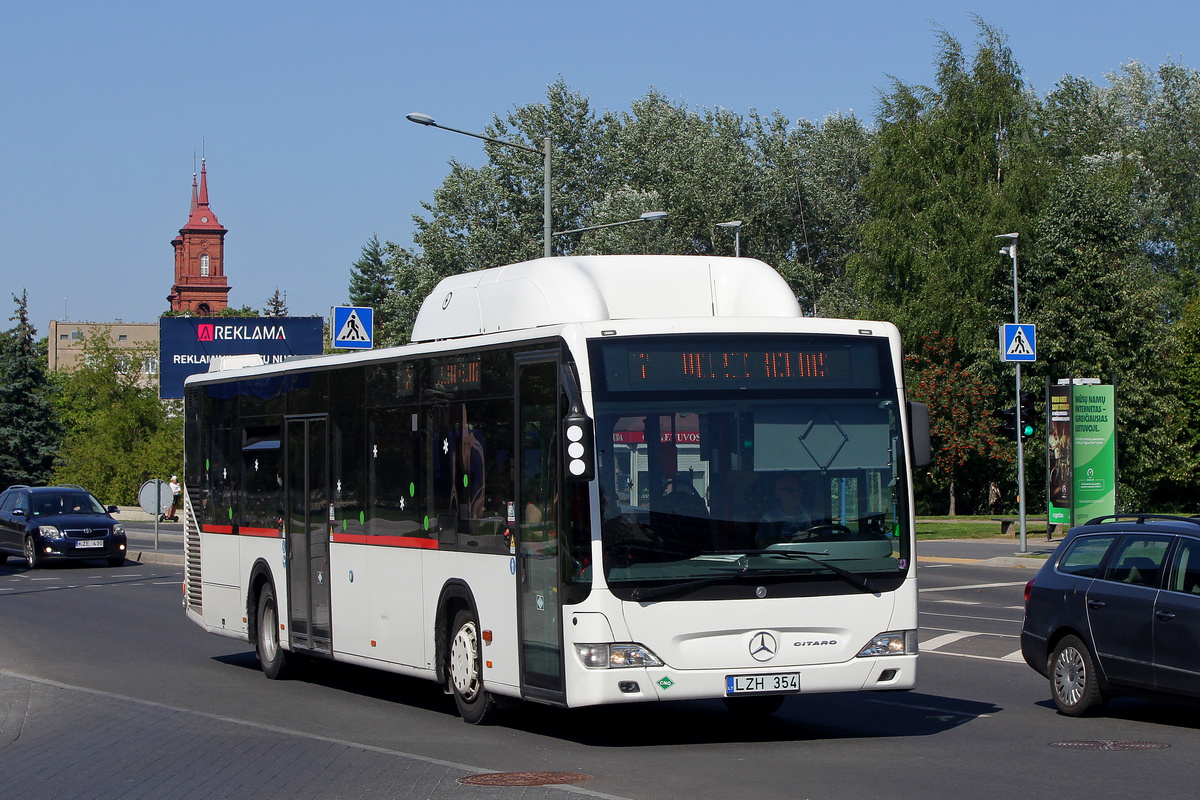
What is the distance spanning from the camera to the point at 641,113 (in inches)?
3076

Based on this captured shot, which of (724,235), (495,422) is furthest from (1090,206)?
(495,422)

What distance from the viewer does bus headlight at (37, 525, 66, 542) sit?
1312 inches

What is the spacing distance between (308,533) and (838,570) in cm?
601

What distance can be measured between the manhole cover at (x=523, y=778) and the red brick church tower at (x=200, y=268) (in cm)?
16761

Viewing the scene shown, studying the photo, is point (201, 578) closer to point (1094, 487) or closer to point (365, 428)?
point (365, 428)

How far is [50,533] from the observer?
33344 mm

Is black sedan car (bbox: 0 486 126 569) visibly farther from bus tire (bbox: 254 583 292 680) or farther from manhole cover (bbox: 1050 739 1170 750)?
manhole cover (bbox: 1050 739 1170 750)

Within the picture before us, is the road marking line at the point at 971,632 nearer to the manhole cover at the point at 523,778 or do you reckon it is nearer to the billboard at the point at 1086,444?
the manhole cover at the point at 523,778

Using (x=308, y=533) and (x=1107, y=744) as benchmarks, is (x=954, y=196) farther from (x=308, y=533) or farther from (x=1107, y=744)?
(x=1107, y=744)

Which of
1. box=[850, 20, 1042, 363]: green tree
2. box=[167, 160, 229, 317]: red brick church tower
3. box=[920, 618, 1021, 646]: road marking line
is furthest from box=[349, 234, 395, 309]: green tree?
box=[920, 618, 1021, 646]: road marking line

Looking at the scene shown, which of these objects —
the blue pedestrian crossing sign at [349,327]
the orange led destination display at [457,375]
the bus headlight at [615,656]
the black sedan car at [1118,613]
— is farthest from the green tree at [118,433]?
the bus headlight at [615,656]

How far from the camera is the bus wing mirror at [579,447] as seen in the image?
9.31 meters

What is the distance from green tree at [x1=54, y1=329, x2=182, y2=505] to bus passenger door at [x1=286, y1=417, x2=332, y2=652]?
65.4 metres

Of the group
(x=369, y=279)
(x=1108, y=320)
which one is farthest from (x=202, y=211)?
(x=1108, y=320)
